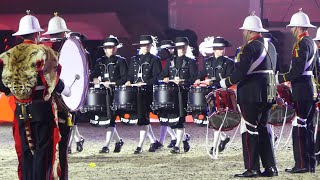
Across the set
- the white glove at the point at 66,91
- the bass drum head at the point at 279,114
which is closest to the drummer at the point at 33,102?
the white glove at the point at 66,91

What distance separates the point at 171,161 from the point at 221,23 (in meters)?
6.97

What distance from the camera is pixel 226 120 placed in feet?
41.3

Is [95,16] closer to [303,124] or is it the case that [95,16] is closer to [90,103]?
[90,103]

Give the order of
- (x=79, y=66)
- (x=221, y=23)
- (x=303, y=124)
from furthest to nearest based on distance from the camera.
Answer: (x=221, y=23)
(x=303, y=124)
(x=79, y=66)

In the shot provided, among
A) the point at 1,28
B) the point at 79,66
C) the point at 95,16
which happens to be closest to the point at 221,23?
the point at 95,16

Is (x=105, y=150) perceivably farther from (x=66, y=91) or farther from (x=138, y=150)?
(x=66, y=91)

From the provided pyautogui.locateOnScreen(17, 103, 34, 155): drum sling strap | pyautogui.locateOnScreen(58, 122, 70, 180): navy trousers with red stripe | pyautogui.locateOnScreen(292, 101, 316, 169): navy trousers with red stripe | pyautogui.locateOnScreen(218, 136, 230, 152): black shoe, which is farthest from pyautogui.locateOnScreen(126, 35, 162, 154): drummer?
pyautogui.locateOnScreen(17, 103, 34, 155): drum sling strap

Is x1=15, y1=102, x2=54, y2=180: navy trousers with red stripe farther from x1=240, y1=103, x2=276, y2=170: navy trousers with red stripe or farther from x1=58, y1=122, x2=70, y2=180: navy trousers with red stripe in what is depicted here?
x1=240, y1=103, x2=276, y2=170: navy trousers with red stripe

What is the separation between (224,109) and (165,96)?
220 centimetres

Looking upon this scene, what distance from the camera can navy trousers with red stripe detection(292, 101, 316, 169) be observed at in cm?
1193

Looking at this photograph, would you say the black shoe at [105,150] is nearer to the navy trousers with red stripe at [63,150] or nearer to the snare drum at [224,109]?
the snare drum at [224,109]

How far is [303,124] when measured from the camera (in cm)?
1193

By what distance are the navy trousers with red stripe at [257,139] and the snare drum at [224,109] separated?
110cm

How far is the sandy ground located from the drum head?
1.85 m
